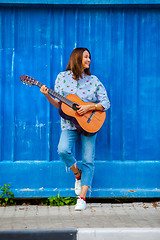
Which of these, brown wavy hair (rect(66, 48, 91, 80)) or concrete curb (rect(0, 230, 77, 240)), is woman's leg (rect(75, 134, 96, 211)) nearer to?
brown wavy hair (rect(66, 48, 91, 80))

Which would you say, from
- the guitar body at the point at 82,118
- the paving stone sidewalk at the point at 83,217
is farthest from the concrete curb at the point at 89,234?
the guitar body at the point at 82,118

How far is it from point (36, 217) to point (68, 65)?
1913 mm

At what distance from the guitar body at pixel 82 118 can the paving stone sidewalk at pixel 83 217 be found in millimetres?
983

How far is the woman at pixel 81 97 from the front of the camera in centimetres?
500

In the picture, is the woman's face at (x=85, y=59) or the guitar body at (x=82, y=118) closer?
the guitar body at (x=82, y=118)

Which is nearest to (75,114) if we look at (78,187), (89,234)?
(78,187)

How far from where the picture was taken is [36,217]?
4.71 m

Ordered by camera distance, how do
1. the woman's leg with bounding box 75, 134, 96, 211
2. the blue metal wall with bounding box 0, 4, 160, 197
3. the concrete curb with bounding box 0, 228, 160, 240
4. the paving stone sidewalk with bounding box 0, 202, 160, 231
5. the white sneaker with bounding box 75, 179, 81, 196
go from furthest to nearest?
the blue metal wall with bounding box 0, 4, 160, 197 < the white sneaker with bounding box 75, 179, 81, 196 < the woman's leg with bounding box 75, 134, 96, 211 < the paving stone sidewalk with bounding box 0, 202, 160, 231 < the concrete curb with bounding box 0, 228, 160, 240

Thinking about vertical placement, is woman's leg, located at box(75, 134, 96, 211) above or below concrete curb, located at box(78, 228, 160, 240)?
above

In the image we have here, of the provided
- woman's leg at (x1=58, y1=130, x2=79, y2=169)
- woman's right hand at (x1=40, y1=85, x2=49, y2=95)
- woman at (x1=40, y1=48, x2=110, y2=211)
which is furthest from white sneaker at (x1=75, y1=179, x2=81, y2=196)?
woman's right hand at (x1=40, y1=85, x2=49, y2=95)

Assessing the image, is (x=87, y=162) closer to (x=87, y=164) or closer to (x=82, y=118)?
(x=87, y=164)

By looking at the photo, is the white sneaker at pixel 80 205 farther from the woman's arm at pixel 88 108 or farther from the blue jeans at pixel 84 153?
the woman's arm at pixel 88 108

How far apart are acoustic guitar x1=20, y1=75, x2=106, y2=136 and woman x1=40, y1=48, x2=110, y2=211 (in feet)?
0.41

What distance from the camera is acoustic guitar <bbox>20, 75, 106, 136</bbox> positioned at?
4.83m
